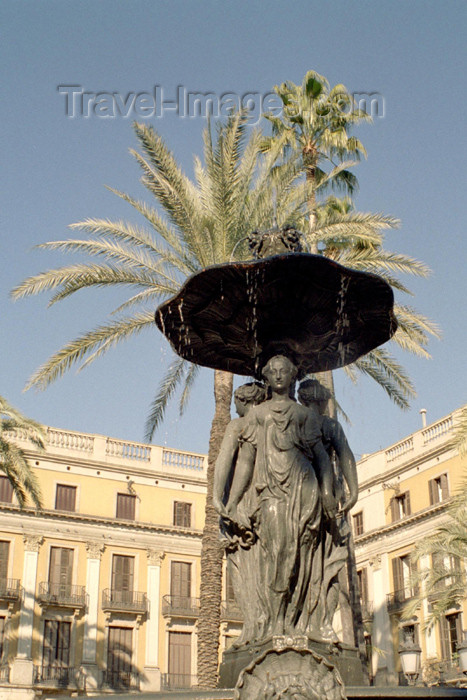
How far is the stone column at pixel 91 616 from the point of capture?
37.0m

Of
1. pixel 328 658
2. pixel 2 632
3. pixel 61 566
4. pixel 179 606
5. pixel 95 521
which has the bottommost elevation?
pixel 328 658

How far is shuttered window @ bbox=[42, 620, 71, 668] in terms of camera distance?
36.3 m

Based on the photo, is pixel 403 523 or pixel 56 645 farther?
pixel 403 523

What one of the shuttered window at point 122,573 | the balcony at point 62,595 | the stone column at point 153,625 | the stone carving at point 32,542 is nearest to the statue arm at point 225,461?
the balcony at point 62,595

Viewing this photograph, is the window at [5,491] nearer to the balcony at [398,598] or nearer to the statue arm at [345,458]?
the balcony at [398,598]

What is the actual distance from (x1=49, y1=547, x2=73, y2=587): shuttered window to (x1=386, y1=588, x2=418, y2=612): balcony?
13558 millimetres

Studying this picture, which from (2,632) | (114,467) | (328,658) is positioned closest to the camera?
(328,658)

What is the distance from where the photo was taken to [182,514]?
41.9 metres

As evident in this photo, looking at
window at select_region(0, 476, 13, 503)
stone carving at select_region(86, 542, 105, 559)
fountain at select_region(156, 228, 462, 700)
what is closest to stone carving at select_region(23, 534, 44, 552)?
window at select_region(0, 476, 13, 503)

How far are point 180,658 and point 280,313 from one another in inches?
1441

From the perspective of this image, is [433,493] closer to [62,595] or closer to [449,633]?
[449,633]

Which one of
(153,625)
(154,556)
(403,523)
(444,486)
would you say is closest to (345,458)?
(444,486)

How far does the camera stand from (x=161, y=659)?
129ft

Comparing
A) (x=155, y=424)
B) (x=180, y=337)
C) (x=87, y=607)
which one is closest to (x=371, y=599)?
(x=87, y=607)
